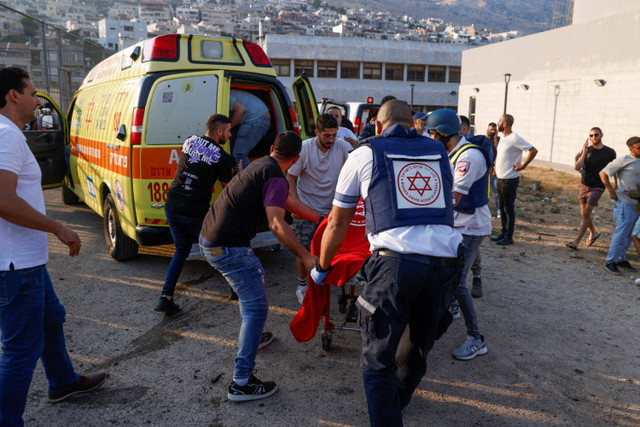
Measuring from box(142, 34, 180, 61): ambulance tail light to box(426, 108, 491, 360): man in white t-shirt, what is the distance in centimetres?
333

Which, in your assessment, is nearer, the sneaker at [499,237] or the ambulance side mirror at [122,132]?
the ambulance side mirror at [122,132]

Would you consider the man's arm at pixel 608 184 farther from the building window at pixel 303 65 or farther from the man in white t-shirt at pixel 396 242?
the building window at pixel 303 65

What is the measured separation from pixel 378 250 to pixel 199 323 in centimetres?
261

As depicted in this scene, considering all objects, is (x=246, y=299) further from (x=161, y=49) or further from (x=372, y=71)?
(x=372, y=71)

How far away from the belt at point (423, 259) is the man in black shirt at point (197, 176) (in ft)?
8.03

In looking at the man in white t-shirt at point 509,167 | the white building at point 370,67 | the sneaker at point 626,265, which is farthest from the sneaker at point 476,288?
the white building at point 370,67

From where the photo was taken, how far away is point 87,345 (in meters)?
4.24

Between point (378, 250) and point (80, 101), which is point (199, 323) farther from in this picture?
point (80, 101)

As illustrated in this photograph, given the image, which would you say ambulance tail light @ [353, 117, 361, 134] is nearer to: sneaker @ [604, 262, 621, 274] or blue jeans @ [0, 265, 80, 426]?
sneaker @ [604, 262, 621, 274]

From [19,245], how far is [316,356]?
2455mm

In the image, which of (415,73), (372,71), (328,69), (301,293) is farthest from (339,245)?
(415,73)

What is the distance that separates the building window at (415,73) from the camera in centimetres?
5175

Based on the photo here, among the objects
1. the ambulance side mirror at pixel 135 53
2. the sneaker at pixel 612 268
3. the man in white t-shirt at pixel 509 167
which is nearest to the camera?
the ambulance side mirror at pixel 135 53

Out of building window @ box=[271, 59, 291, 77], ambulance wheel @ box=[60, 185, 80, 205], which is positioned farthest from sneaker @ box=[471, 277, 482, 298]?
building window @ box=[271, 59, 291, 77]
